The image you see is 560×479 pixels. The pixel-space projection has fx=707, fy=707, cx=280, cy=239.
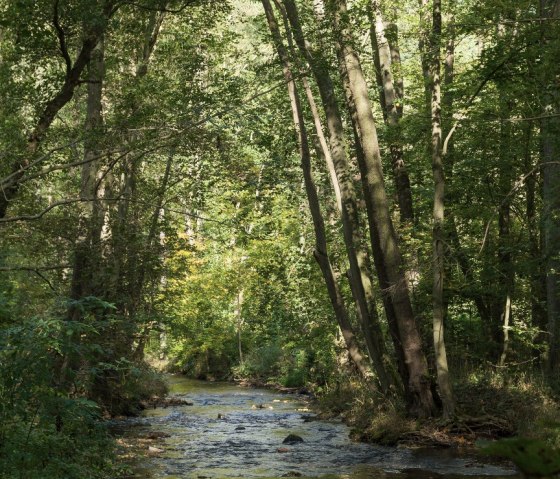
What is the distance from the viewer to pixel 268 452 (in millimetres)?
12828

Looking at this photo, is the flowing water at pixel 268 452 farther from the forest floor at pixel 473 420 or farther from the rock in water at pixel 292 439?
the forest floor at pixel 473 420

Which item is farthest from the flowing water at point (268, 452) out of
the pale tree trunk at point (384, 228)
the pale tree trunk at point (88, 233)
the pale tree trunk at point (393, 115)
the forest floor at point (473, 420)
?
the pale tree trunk at point (393, 115)

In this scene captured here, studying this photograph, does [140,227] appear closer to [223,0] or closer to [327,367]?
[223,0]

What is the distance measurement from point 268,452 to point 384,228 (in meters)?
4.84

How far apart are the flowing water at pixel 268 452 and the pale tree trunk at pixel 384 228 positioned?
1.48 metres

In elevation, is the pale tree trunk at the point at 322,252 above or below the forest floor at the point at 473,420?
above

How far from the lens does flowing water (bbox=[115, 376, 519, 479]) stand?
10.4 metres

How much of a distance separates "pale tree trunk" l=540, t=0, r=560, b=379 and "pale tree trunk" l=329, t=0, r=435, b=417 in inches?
102

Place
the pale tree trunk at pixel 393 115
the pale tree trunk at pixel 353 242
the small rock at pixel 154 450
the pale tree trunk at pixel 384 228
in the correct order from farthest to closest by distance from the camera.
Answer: the pale tree trunk at pixel 393 115, the pale tree trunk at pixel 353 242, the pale tree trunk at pixel 384 228, the small rock at pixel 154 450

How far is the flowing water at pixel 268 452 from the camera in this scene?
1045 centimetres

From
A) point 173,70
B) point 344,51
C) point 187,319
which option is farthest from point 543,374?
point 187,319

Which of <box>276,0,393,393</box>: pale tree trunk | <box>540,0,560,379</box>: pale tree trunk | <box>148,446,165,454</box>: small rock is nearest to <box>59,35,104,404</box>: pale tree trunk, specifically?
<box>148,446,165,454</box>: small rock

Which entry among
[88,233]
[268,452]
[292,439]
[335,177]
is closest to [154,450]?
[268,452]

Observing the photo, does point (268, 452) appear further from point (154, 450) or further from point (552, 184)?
point (552, 184)
